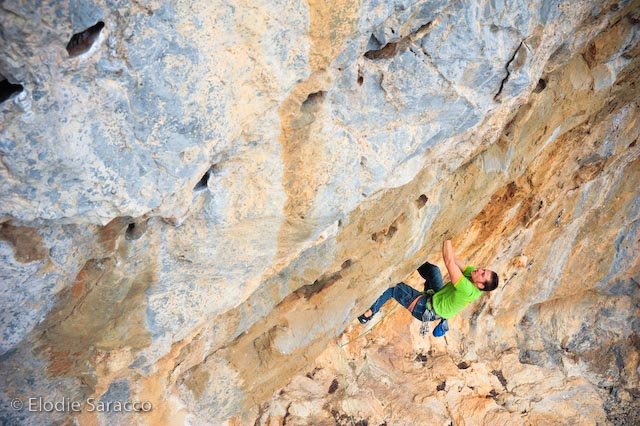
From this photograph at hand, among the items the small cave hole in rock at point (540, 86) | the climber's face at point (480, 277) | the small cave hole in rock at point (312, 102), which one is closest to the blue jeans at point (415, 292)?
the climber's face at point (480, 277)

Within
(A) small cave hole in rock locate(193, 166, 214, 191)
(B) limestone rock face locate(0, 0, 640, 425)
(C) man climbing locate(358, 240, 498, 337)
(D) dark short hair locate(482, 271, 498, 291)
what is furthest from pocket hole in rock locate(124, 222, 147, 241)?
(D) dark short hair locate(482, 271, 498, 291)

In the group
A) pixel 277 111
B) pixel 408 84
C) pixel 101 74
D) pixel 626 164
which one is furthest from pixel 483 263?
pixel 101 74

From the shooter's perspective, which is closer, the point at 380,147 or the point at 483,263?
the point at 380,147

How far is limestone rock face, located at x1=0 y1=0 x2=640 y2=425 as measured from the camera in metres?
1.87

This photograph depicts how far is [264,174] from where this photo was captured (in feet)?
8.20

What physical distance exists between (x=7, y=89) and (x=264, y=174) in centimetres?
110

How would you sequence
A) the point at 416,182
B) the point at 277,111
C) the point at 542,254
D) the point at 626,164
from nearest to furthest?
the point at 277,111, the point at 416,182, the point at 626,164, the point at 542,254

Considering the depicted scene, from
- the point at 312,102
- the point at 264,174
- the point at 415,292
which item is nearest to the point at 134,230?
the point at 264,174

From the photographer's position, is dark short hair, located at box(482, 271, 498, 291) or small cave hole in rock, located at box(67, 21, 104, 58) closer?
small cave hole in rock, located at box(67, 21, 104, 58)

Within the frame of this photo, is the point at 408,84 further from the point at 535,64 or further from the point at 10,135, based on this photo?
the point at 10,135

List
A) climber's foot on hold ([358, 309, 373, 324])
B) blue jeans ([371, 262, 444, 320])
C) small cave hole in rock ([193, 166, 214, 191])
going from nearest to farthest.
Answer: small cave hole in rock ([193, 166, 214, 191]) < blue jeans ([371, 262, 444, 320]) < climber's foot on hold ([358, 309, 373, 324])

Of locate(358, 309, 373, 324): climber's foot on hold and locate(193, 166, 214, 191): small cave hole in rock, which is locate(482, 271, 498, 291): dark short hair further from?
locate(193, 166, 214, 191): small cave hole in rock

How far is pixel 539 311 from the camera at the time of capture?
623 cm

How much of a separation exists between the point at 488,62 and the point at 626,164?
9.93 feet
